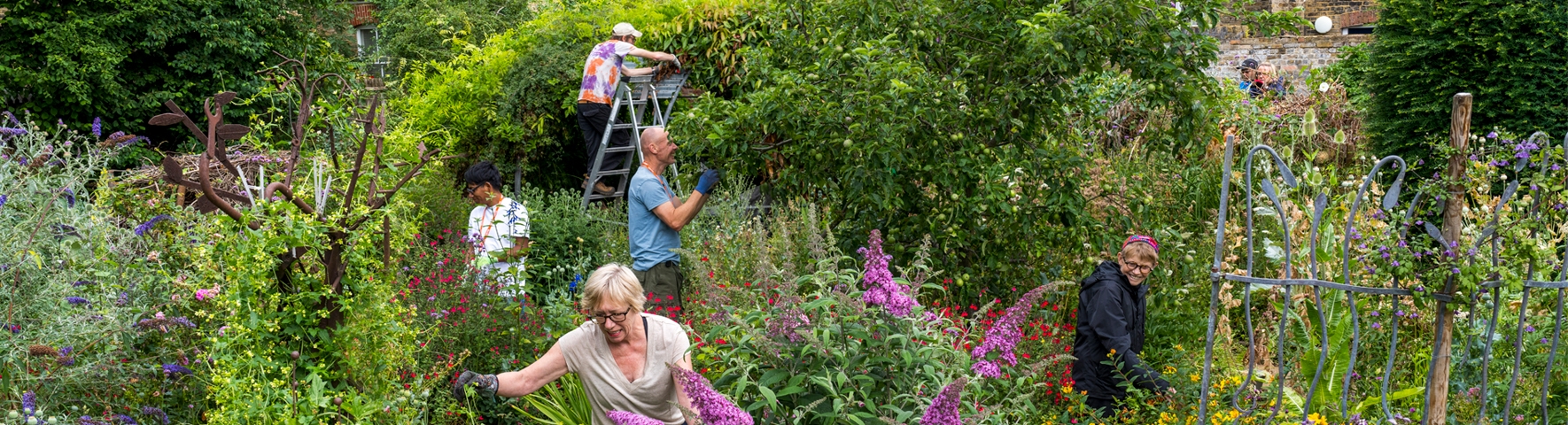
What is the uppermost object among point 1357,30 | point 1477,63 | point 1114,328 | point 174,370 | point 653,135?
point 1477,63

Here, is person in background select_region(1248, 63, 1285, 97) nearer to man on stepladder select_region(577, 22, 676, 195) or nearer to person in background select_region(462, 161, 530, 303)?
man on stepladder select_region(577, 22, 676, 195)

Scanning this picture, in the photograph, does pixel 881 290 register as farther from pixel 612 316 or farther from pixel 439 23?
pixel 439 23

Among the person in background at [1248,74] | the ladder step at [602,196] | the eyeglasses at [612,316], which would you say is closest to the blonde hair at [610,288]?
the eyeglasses at [612,316]

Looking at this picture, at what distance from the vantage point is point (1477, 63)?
7.64 meters

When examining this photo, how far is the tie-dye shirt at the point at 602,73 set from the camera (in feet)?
28.0

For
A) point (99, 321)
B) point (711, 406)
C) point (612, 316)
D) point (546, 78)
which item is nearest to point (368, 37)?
point (546, 78)

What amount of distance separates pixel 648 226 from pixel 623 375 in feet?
5.53

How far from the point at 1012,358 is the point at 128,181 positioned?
4365 mm

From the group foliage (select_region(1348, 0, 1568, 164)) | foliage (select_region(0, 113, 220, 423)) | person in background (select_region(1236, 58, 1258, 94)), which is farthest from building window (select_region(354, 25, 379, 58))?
foliage (select_region(1348, 0, 1568, 164))

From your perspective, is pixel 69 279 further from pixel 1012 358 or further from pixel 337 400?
pixel 1012 358

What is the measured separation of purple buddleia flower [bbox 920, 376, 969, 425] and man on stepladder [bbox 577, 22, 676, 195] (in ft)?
18.8

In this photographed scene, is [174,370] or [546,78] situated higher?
[546,78]

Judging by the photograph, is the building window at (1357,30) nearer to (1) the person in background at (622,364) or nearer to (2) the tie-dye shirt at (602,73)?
(2) the tie-dye shirt at (602,73)

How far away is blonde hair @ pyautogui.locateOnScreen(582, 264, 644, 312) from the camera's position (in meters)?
3.46
